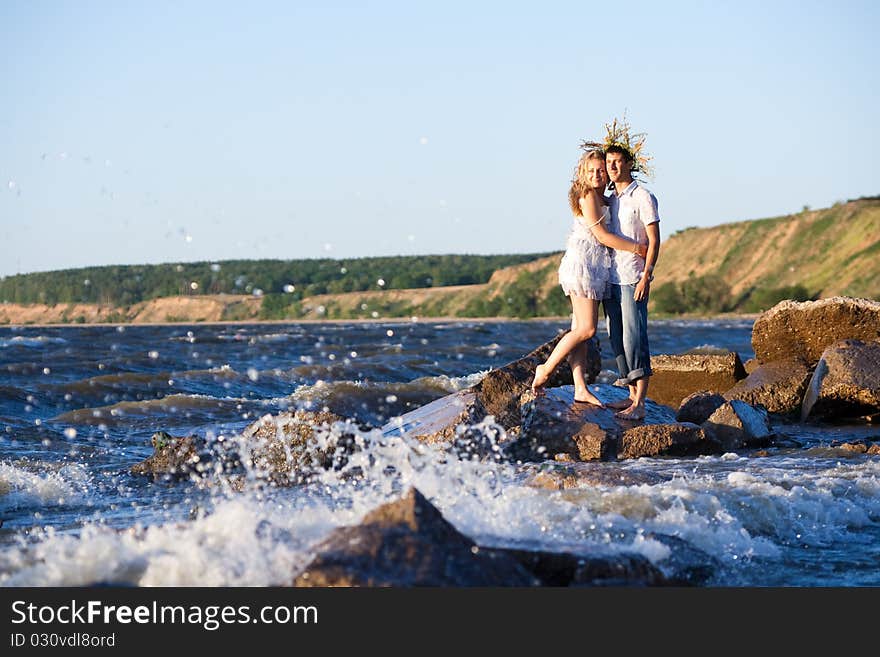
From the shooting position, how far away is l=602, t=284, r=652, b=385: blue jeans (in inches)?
385

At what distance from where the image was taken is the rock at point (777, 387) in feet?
44.2

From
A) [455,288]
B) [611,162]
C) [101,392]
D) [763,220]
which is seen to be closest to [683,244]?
[763,220]

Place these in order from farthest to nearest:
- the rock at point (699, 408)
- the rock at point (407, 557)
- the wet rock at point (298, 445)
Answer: the rock at point (699, 408) < the wet rock at point (298, 445) < the rock at point (407, 557)

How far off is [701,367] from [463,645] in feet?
35.2

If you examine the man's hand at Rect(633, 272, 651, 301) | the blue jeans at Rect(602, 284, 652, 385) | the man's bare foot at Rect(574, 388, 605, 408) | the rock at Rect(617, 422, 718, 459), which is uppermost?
the man's hand at Rect(633, 272, 651, 301)

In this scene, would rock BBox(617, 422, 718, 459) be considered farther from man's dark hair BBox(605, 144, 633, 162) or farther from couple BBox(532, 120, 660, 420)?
man's dark hair BBox(605, 144, 633, 162)

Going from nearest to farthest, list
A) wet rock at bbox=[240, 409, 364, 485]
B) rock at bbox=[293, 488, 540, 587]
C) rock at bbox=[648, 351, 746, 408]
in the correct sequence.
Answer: rock at bbox=[293, 488, 540, 587] < wet rock at bbox=[240, 409, 364, 485] < rock at bbox=[648, 351, 746, 408]

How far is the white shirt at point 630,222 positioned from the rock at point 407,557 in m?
4.79

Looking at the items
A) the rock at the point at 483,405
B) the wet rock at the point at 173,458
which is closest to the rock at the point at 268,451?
the wet rock at the point at 173,458

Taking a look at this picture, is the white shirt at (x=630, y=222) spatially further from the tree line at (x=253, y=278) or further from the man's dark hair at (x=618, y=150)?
the tree line at (x=253, y=278)

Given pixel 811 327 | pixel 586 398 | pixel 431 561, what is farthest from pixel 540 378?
pixel 431 561

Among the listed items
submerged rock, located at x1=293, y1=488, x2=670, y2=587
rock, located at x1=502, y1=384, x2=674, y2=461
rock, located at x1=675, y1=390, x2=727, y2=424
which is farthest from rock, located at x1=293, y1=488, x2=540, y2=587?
rock, located at x1=675, y1=390, x2=727, y2=424

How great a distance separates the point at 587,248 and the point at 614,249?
25cm

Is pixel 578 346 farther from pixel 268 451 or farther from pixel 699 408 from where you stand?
pixel 268 451
